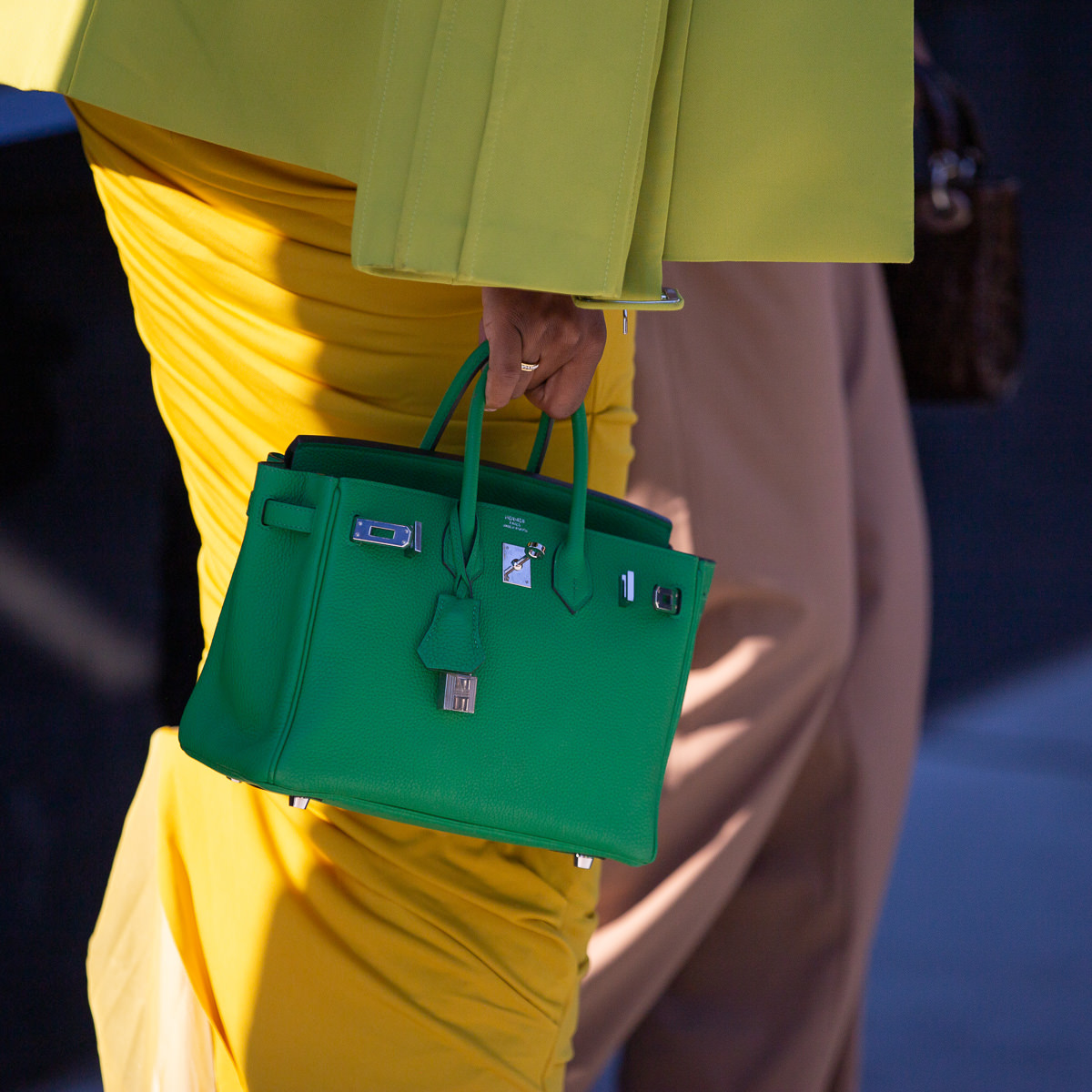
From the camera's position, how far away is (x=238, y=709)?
3.05 ft

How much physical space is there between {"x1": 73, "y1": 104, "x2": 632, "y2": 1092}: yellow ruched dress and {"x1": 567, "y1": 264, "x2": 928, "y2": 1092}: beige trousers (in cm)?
28

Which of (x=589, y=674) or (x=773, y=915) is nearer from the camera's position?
(x=589, y=674)

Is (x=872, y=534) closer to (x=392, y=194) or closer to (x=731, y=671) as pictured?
(x=731, y=671)

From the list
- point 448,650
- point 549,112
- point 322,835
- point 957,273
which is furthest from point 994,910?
point 549,112

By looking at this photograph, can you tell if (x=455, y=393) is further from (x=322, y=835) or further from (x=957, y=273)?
(x=957, y=273)

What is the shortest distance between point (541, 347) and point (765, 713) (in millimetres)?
647

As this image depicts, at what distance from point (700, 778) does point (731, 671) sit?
0.12 m

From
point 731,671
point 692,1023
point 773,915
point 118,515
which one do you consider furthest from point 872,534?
point 118,515

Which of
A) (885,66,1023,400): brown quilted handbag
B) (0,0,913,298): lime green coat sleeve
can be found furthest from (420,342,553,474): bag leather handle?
(885,66,1023,400): brown quilted handbag

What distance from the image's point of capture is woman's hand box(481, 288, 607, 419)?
36.6 inches

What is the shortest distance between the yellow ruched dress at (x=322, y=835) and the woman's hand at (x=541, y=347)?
0.11 metres

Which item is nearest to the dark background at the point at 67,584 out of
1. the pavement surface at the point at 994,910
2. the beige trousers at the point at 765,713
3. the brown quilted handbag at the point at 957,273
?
the pavement surface at the point at 994,910

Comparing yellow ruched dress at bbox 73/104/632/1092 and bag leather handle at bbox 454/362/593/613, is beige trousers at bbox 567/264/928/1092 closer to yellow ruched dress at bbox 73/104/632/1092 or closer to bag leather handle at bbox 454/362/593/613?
yellow ruched dress at bbox 73/104/632/1092

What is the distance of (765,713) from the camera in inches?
57.2
